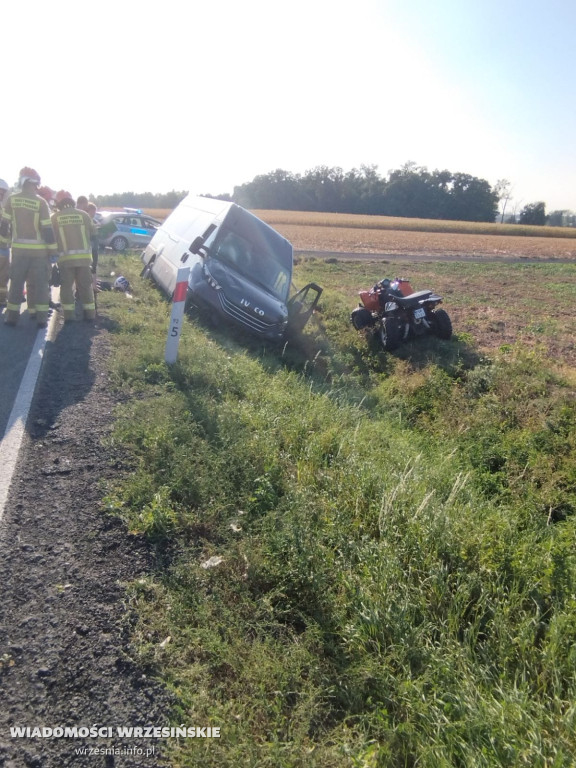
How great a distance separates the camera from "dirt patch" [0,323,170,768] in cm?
233

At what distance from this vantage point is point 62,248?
8.84m

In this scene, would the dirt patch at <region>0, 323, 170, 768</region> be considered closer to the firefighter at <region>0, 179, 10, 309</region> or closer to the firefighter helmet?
the firefighter at <region>0, 179, 10, 309</region>

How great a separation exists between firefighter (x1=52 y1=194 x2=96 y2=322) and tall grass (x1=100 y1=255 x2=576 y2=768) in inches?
128

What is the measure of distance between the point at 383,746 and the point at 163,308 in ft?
27.7

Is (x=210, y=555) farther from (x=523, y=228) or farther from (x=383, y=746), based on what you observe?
(x=523, y=228)

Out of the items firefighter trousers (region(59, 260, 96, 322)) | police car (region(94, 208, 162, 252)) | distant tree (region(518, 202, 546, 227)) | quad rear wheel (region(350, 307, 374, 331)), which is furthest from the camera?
distant tree (region(518, 202, 546, 227))

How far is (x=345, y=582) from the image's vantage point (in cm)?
314

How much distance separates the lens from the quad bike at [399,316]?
957cm

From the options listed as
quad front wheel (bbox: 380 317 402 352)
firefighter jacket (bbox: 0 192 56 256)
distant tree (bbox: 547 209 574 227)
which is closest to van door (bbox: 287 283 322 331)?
quad front wheel (bbox: 380 317 402 352)

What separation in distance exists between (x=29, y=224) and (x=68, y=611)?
21.4 ft

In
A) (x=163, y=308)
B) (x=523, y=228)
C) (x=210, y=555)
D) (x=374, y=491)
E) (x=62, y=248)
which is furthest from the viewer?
(x=523, y=228)

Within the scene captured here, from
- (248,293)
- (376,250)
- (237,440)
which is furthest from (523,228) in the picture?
(237,440)

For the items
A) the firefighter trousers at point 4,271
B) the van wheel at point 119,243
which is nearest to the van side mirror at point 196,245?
the firefighter trousers at point 4,271

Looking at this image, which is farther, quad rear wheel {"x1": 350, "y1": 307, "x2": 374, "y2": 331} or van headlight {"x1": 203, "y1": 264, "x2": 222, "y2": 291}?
quad rear wheel {"x1": 350, "y1": 307, "x2": 374, "y2": 331}
